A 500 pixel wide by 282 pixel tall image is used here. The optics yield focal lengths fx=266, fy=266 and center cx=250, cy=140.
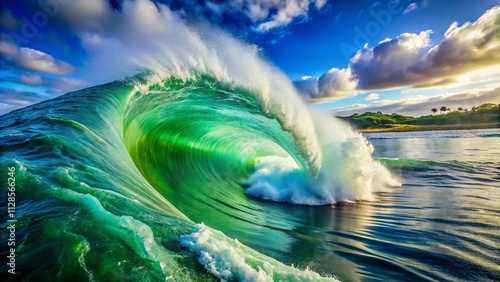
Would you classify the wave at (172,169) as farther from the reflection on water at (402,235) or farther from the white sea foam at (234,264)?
the reflection on water at (402,235)

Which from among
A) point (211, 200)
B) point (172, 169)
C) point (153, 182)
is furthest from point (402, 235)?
point (172, 169)

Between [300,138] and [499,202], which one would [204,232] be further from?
[499,202]

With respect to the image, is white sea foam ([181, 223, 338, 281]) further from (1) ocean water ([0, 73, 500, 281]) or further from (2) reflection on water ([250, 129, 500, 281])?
(2) reflection on water ([250, 129, 500, 281])

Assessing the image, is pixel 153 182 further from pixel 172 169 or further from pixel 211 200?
pixel 172 169

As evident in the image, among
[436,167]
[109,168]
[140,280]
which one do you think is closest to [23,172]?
[109,168]

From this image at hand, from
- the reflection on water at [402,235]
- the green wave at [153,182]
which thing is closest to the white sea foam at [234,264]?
the green wave at [153,182]
